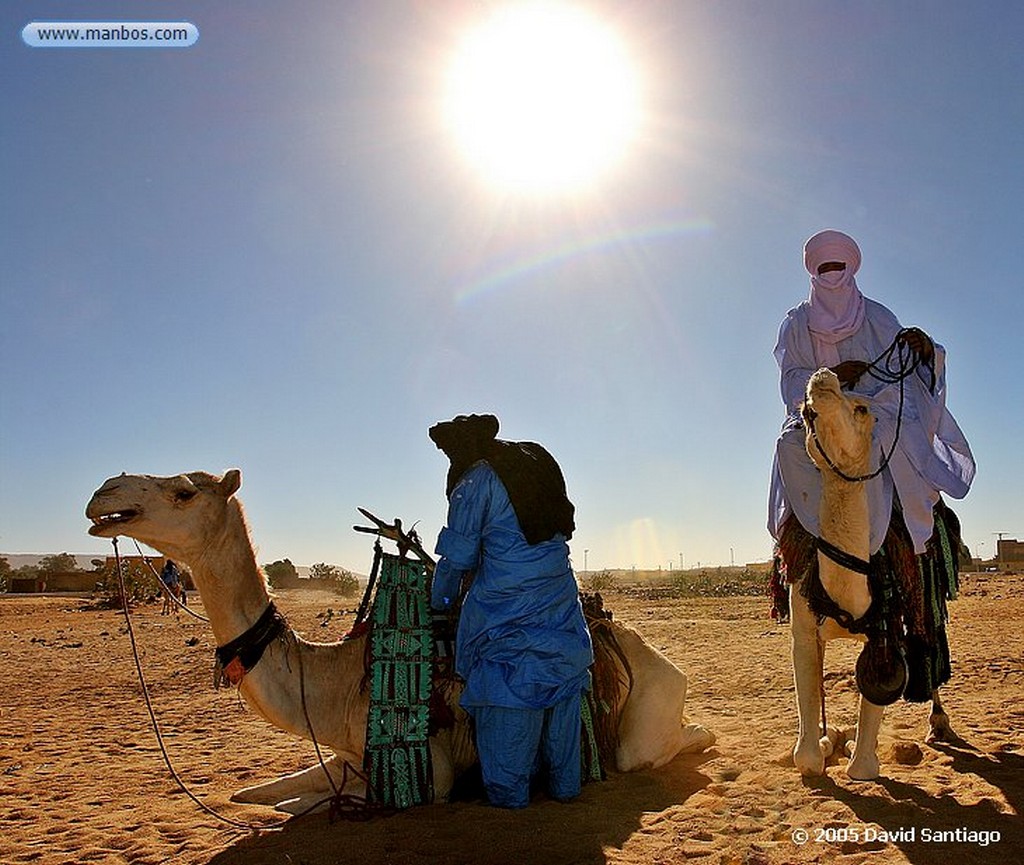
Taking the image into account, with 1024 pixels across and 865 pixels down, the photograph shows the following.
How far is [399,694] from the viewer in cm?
479

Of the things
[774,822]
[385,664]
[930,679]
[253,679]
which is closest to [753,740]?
[930,679]

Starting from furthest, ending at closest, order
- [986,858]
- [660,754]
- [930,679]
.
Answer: [660,754] < [930,679] < [986,858]

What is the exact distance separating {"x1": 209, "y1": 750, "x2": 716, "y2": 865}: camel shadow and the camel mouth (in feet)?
5.44

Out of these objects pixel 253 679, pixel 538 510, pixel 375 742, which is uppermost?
pixel 538 510

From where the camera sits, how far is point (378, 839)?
13.7 feet

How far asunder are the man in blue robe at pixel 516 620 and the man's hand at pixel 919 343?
88.1 inches

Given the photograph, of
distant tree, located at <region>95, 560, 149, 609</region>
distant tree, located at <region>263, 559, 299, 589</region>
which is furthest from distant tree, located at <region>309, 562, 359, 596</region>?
distant tree, located at <region>95, 560, 149, 609</region>

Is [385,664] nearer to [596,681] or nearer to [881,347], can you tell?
[596,681]

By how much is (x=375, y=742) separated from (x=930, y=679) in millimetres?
3184

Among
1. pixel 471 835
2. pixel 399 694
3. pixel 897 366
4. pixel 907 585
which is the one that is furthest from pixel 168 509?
pixel 897 366

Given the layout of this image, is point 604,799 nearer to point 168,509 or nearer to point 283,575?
point 168,509

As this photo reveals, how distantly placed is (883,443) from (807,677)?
143cm

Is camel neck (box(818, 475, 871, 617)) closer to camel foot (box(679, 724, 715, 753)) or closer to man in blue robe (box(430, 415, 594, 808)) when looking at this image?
man in blue robe (box(430, 415, 594, 808))

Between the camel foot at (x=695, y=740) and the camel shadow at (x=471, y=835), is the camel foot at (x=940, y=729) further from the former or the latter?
the camel shadow at (x=471, y=835)
